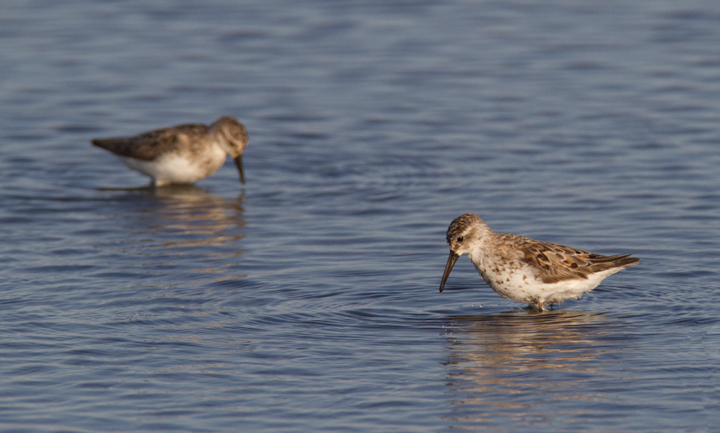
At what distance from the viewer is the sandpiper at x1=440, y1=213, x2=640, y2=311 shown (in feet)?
36.9

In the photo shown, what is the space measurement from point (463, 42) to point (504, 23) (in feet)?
7.19

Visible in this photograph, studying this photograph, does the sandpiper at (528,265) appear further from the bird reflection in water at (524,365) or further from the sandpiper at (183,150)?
the sandpiper at (183,150)

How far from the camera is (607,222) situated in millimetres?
14656

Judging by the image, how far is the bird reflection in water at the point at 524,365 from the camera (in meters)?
8.70

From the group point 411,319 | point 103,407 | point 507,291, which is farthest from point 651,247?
point 103,407

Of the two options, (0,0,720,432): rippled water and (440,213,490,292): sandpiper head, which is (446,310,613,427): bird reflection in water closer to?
(0,0,720,432): rippled water

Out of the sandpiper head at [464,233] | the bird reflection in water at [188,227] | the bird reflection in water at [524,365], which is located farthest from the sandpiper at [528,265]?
the bird reflection in water at [188,227]

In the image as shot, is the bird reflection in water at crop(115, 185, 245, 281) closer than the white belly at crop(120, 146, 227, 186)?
Yes

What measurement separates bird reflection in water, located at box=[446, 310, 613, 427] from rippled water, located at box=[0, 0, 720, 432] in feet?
0.12

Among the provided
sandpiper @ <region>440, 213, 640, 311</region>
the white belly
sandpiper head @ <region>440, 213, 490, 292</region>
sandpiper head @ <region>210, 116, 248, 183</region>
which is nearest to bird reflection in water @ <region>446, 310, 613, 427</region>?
sandpiper @ <region>440, 213, 640, 311</region>

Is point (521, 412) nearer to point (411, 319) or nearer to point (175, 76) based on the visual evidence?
point (411, 319)

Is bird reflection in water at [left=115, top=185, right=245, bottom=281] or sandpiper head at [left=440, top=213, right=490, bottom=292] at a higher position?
sandpiper head at [left=440, top=213, right=490, bottom=292]

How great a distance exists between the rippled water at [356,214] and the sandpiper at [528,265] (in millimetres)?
328

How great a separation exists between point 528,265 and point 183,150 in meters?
7.92
